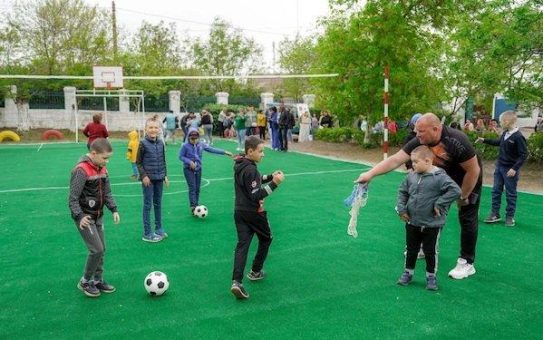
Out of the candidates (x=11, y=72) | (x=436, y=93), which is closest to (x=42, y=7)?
(x=11, y=72)

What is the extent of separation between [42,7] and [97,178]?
29.9 metres

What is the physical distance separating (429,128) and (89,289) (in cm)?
387

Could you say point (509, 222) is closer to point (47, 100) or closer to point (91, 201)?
point (91, 201)

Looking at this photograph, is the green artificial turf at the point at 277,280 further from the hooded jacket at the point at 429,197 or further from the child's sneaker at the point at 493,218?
the hooded jacket at the point at 429,197

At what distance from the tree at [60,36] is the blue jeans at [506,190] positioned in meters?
28.1

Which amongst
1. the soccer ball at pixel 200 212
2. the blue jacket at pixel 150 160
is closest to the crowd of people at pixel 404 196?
the blue jacket at pixel 150 160

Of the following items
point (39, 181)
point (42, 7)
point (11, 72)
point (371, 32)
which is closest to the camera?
point (39, 181)

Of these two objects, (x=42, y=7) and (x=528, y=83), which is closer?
(x=528, y=83)

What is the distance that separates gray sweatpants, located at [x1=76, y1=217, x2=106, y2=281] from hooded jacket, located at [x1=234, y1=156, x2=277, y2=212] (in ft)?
4.78

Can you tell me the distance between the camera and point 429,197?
515 centimetres

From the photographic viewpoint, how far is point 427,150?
5.14m

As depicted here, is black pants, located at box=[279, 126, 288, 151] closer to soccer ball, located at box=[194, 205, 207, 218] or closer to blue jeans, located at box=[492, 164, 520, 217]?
soccer ball, located at box=[194, 205, 207, 218]

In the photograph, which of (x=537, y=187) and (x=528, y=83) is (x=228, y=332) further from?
(x=528, y=83)

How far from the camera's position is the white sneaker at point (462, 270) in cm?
572
